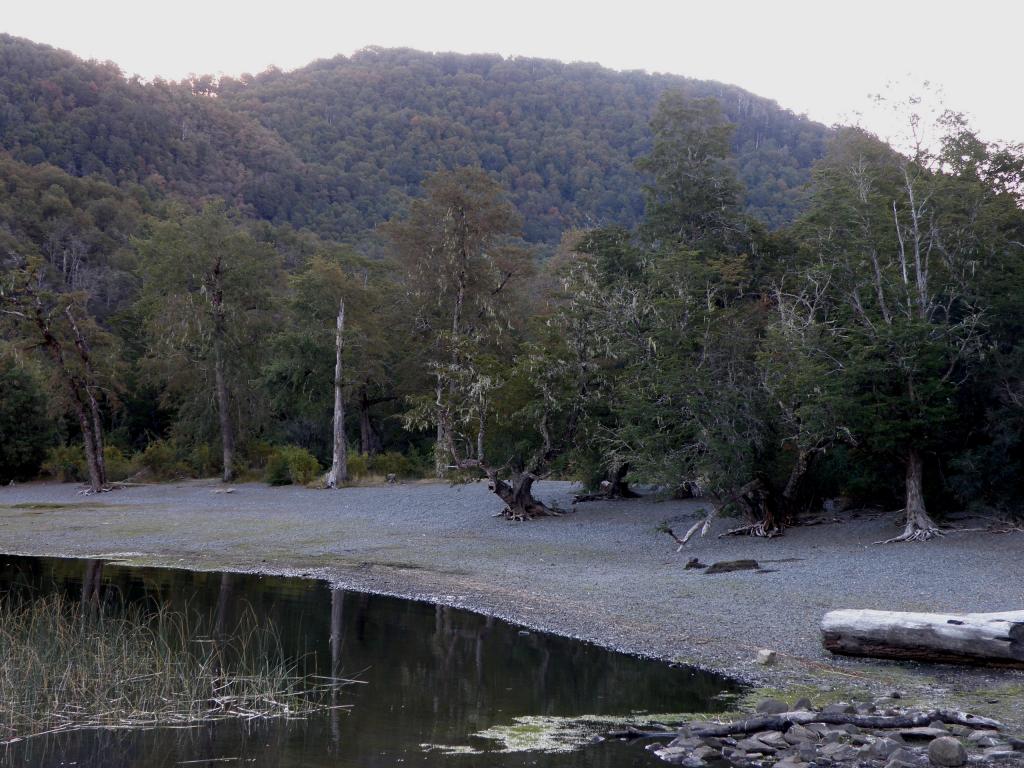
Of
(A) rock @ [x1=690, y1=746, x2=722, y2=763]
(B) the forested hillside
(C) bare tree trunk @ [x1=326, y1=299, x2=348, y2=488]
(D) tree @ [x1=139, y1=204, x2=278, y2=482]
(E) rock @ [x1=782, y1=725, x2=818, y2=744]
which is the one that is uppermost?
(B) the forested hillside

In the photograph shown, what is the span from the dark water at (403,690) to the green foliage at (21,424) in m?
28.9

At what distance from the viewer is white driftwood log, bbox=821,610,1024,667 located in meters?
9.05

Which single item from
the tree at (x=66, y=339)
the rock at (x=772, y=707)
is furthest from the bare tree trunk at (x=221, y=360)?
the rock at (x=772, y=707)

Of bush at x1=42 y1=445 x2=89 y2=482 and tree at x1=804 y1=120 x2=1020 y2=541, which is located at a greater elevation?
tree at x1=804 y1=120 x2=1020 y2=541

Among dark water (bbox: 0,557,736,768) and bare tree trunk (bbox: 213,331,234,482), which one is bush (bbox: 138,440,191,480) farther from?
dark water (bbox: 0,557,736,768)

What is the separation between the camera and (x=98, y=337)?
35.6 m

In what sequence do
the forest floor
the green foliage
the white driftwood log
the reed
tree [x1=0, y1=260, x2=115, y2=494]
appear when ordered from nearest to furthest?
1. the reed
2. the white driftwood log
3. the forest floor
4. tree [x1=0, y1=260, x2=115, y2=494]
5. the green foliage

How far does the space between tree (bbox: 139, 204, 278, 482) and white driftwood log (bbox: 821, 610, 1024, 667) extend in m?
32.4

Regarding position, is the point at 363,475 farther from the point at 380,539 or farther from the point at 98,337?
the point at 380,539

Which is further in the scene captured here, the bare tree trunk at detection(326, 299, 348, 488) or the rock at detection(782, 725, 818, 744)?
the bare tree trunk at detection(326, 299, 348, 488)

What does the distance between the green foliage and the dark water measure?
1137 inches

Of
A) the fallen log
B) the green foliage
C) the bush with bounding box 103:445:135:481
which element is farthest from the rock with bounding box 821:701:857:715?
the green foliage

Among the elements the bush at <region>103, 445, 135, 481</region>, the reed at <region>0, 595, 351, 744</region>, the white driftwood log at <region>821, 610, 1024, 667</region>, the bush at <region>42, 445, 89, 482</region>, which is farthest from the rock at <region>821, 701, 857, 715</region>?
the bush at <region>42, 445, 89, 482</region>

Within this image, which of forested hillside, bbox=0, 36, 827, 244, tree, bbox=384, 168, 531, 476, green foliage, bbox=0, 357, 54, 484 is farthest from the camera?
forested hillside, bbox=0, 36, 827, 244
